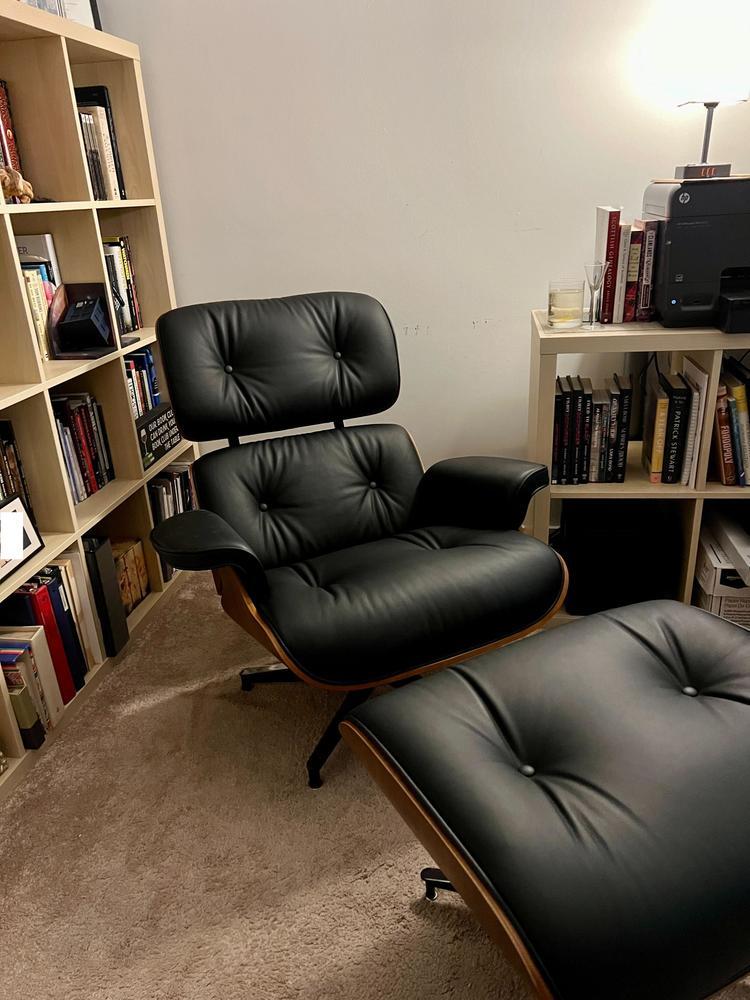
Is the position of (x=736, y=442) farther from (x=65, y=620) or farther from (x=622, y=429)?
(x=65, y=620)

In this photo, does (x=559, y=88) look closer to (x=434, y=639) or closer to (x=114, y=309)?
(x=114, y=309)

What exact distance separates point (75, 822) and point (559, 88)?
2160 millimetres

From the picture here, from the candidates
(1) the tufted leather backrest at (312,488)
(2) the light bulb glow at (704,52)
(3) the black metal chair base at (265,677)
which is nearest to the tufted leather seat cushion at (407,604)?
(1) the tufted leather backrest at (312,488)

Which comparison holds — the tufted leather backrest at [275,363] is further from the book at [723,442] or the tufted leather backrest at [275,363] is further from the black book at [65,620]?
the book at [723,442]

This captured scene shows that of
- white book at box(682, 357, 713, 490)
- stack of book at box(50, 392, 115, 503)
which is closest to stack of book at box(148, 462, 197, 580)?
stack of book at box(50, 392, 115, 503)

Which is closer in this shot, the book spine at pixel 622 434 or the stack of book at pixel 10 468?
the stack of book at pixel 10 468

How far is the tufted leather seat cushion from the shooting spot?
55.7 inches

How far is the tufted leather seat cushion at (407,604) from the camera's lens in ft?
4.64

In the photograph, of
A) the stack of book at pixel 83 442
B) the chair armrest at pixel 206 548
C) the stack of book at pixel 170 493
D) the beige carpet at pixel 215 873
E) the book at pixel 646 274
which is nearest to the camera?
the beige carpet at pixel 215 873

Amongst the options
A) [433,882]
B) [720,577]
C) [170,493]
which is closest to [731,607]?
[720,577]

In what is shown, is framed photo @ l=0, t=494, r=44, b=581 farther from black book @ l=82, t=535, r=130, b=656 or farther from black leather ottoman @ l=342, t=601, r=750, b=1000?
black leather ottoman @ l=342, t=601, r=750, b=1000

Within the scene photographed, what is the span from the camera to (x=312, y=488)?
6.10ft

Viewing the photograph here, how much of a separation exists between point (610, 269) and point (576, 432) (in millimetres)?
408

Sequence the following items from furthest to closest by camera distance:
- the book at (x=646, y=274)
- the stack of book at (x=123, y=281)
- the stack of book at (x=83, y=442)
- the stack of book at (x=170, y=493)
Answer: the stack of book at (x=170, y=493) < the stack of book at (x=123, y=281) < the stack of book at (x=83, y=442) < the book at (x=646, y=274)
